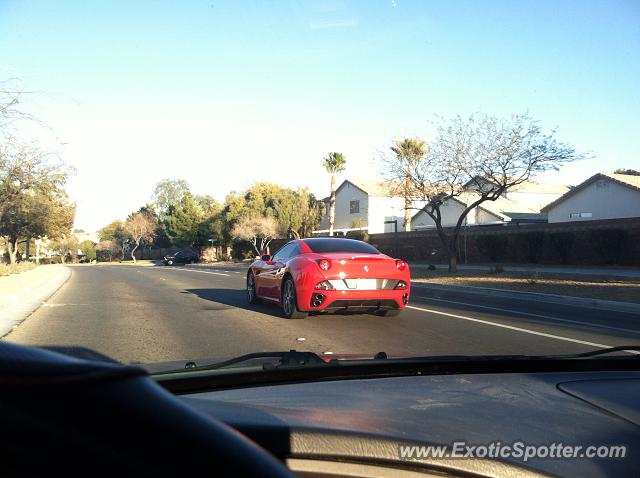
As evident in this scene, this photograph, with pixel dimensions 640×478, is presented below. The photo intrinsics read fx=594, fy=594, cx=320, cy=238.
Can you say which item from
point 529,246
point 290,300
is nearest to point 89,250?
point 529,246

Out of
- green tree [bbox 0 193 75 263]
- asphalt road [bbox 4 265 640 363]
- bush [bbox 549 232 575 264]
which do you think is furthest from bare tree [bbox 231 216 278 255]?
asphalt road [bbox 4 265 640 363]

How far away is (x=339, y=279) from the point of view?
9.74 meters

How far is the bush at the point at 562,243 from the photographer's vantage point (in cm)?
3069

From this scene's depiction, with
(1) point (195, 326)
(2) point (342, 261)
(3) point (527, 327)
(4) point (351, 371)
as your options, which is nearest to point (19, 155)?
(1) point (195, 326)

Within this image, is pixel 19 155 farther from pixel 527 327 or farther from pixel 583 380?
pixel 583 380

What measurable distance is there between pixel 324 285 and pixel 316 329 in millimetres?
816

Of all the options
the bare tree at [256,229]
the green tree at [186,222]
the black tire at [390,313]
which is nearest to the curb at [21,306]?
the black tire at [390,313]

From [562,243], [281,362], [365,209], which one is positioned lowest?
[281,362]

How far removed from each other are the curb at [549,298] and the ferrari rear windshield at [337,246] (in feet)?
23.6

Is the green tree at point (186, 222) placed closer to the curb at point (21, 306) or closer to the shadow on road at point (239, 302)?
the curb at point (21, 306)

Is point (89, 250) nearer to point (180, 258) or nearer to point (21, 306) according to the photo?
point (180, 258)

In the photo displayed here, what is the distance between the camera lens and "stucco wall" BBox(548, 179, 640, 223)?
36969 mm

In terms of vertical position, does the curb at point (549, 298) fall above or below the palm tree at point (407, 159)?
below

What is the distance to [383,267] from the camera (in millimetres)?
10062
